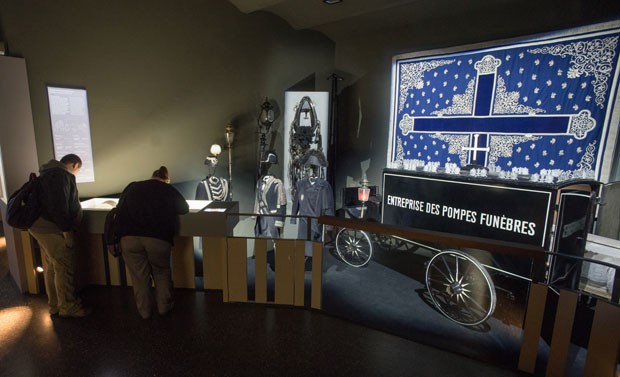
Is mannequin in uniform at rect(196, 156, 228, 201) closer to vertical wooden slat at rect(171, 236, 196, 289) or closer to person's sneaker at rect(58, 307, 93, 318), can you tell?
vertical wooden slat at rect(171, 236, 196, 289)

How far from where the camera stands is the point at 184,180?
4934 mm

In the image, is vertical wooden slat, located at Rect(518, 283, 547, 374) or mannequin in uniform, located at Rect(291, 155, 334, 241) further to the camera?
mannequin in uniform, located at Rect(291, 155, 334, 241)

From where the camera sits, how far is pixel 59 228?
10.3 ft

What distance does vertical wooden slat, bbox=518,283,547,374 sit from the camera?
256 cm

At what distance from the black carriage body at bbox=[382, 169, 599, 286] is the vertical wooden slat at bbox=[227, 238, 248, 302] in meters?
2.22

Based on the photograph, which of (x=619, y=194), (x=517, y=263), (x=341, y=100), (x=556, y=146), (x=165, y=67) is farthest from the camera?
(x=341, y=100)

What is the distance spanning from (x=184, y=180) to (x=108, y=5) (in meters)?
2.20

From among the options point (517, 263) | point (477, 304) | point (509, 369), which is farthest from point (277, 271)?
point (517, 263)

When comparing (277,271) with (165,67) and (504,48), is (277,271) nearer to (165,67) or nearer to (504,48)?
(165,67)

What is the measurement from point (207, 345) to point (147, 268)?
917 millimetres

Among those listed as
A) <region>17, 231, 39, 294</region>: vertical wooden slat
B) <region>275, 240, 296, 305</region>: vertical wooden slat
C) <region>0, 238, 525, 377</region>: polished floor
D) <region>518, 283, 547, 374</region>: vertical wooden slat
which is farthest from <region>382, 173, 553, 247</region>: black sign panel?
<region>17, 231, 39, 294</region>: vertical wooden slat

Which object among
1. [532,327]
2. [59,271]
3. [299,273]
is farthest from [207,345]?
[532,327]

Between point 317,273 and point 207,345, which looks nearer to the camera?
point 207,345

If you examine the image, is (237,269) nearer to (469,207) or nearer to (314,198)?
(314,198)
